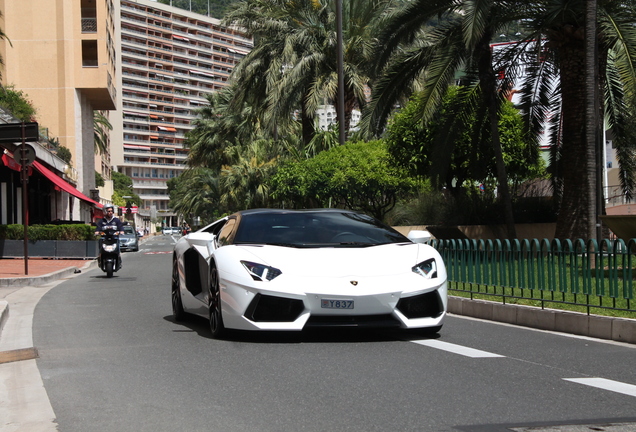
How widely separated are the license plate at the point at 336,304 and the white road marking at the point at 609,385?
220 cm

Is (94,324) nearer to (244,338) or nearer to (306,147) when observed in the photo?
(244,338)

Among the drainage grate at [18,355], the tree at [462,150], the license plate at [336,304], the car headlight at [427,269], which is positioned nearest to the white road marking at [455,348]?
the car headlight at [427,269]

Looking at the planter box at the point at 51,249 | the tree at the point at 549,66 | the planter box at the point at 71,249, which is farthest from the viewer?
the planter box at the point at 71,249

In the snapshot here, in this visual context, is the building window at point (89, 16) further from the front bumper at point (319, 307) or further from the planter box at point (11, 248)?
the front bumper at point (319, 307)

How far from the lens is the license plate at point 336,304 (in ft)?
25.4

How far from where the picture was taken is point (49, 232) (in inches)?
1252

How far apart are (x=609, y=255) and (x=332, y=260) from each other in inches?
136

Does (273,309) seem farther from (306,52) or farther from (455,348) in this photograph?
(306,52)

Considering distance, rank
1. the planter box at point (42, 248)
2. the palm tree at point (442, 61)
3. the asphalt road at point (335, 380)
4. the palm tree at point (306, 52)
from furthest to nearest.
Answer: the palm tree at point (306, 52)
the planter box at point (42, 248)
the palm tree at point (442, 61)
the asphalt road at point (335, 380)

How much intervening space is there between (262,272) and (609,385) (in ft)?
10.7

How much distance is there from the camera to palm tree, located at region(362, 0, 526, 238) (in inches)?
743

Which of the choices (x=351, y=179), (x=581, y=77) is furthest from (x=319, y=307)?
(x=351, y=179)

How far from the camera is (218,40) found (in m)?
183

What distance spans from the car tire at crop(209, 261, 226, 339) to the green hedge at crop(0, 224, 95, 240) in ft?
80.1
